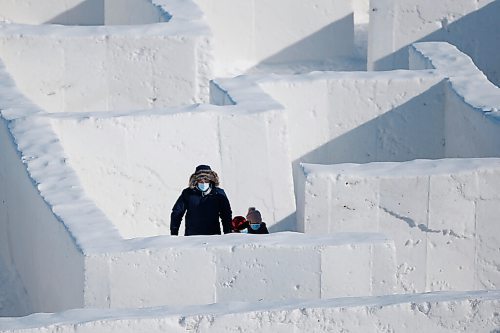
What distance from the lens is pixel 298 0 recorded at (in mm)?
23391

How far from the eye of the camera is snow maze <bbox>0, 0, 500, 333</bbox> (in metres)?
13.7

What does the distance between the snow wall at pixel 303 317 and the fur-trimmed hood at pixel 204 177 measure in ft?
12.8

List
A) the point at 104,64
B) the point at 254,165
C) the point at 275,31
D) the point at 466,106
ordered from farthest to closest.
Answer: the point at 275,31 < the point at 104,64 < the point at 466,106 < the point at 254,165

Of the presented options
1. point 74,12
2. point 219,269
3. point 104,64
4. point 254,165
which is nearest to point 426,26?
point 74,12

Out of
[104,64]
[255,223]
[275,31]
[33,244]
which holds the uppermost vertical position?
[275,31]

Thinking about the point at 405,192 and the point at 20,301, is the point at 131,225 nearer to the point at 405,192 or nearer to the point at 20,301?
the point at 20,301

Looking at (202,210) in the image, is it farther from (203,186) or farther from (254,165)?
(254,165)

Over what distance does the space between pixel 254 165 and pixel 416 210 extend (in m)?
1.77

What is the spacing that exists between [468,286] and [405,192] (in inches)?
39.3

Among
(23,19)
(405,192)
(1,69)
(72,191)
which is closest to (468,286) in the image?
(405,192)

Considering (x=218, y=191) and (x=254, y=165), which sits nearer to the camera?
(x=218, y=191)

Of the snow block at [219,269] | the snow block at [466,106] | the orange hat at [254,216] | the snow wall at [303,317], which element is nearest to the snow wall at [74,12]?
the snow block at [466,106]

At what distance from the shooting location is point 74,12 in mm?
23172

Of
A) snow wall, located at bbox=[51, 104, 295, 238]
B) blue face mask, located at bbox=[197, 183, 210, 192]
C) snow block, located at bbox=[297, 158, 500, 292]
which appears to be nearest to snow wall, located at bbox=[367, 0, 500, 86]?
snow wall, located at bbox=[51, 104, 295, 238]
